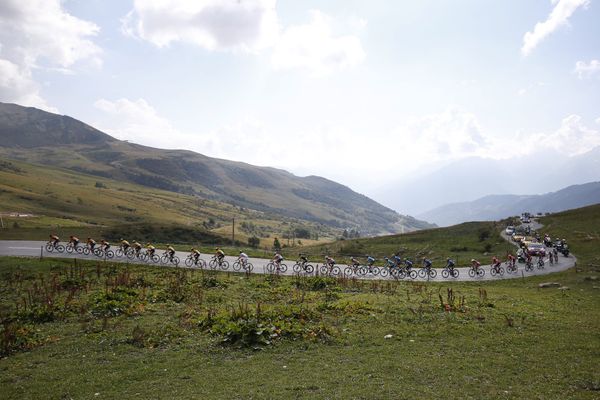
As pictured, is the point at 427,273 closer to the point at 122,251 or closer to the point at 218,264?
the point at 218,264

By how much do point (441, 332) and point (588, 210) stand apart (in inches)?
3382

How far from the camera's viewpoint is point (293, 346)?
16.4 meters

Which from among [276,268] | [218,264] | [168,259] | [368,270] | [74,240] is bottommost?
[368,270]

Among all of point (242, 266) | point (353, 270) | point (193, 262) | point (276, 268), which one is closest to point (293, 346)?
point (276, 268)

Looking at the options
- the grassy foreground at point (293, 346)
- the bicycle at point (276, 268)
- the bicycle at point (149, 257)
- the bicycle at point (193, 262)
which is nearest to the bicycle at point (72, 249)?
the bicycle at point (149, 257)

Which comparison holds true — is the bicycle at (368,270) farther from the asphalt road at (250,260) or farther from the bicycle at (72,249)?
the bicycle at (72,249)

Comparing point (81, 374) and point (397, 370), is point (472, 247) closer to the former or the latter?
point (397, 370)

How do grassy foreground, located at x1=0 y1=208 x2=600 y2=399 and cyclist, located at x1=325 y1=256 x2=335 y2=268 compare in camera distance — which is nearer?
grassy foreground, located at x1=0 y1=208 x2=600 y2=399

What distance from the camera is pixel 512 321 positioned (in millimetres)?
19672

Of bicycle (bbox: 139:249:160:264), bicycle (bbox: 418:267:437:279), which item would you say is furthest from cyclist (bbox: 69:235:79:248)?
bicycle (bbox: 418:267:437:279)

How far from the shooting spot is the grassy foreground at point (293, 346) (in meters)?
12.6

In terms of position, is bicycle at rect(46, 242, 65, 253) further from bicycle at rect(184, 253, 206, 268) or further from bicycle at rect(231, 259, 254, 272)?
bicycle at rect(231, 259, 254, 272)

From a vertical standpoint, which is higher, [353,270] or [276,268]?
[276,268]

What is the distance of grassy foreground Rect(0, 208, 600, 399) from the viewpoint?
41.3 feet
